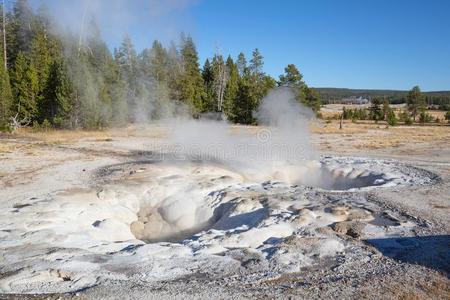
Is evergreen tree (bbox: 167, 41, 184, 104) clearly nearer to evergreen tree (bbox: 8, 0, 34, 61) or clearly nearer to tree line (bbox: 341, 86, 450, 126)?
evergreen tree (bbox: 8, 0, 34, 61)

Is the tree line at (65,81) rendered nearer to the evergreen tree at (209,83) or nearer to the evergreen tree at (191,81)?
the evergreen tree at (191,81)

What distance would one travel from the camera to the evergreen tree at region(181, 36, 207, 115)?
13886 mm

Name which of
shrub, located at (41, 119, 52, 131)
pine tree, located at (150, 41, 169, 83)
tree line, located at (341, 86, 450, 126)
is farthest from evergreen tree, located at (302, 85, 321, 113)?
pine tree, located at (150, 41, 169, 83)

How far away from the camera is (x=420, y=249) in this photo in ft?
21.5

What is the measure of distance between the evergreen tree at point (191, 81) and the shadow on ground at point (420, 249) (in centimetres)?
722

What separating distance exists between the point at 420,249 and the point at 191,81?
22344 millimetres

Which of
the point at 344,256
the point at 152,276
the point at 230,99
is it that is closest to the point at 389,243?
the point at 344,256

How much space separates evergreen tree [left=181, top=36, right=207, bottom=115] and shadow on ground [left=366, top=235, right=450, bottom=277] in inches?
284

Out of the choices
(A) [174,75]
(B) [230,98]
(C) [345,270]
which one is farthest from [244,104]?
(C) [345,270]

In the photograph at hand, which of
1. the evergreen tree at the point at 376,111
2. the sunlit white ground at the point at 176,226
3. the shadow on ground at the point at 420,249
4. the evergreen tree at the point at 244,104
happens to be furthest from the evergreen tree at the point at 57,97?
the evergreen tree at the point at 376,111

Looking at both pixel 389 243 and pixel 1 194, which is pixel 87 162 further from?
pixel 389 243

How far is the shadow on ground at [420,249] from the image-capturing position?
601 centimetres

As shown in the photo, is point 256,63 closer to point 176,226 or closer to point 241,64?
point 241,64

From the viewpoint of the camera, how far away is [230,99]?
3859 cm
